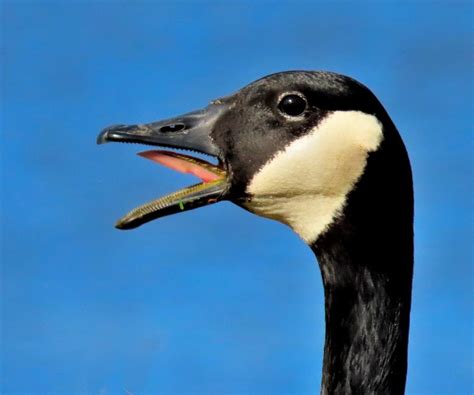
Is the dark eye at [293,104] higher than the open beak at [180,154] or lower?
higher

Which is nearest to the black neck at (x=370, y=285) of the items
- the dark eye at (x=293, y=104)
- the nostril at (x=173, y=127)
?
the dark eye at (x=293, y=104)

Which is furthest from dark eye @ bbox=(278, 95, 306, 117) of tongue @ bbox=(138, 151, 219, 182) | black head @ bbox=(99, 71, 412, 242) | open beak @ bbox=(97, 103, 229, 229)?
tongue @ bbox=(138, 151, 219, 182)

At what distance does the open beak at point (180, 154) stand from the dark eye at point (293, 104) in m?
0.29

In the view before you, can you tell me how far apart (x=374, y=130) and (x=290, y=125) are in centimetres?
39

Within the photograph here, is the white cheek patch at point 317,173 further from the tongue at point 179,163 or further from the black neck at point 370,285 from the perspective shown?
the tongue at point 179,163

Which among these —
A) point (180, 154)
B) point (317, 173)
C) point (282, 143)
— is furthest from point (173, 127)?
point (317, 173)

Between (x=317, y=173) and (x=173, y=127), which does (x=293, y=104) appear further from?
(x=173, y=127)

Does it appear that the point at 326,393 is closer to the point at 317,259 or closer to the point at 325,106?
the point at 317,259

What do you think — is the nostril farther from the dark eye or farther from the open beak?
the dark eye

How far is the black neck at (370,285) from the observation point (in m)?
6.16

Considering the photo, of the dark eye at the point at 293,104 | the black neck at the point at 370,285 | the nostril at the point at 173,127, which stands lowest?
the black neck at the point at 370,285

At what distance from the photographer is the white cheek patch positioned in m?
6.14

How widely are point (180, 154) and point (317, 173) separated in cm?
65

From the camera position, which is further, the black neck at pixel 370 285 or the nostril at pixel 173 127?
the nostril at pixel 173 127
